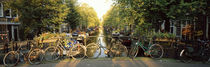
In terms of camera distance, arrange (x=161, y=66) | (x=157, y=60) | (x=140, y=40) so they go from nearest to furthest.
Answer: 1. (x=161, y=66)
2. (x=157, y=60)
3. (x=140, y=40)

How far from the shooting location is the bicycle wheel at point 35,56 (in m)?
5.71

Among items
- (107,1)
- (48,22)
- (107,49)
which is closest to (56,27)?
(48,22)

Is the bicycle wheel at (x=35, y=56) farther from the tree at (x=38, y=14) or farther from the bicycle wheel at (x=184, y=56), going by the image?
the tree at (x=38, y=14)

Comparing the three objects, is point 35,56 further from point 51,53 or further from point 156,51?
point 156,51

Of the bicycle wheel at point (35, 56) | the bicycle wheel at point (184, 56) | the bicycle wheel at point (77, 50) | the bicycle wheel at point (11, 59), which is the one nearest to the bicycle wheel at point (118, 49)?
the bicycle wheel at point (77, 50)

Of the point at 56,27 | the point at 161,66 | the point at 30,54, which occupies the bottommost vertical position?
the point at 161,66

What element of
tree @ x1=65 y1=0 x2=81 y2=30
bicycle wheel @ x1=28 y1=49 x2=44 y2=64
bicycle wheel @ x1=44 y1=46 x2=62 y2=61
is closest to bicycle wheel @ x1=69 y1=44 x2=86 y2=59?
bicycle wheel @ x1=44 y1=46 x2=62 y2=61

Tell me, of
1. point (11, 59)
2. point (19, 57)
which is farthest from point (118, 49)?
point (11, 59)

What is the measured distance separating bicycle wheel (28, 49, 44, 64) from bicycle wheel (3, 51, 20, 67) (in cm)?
48

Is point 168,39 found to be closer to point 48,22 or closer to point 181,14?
point 181,14

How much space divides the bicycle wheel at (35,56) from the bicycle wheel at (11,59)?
0.48 metres

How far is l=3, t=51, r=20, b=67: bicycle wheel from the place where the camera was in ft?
17.8

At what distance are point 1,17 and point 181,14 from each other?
21668 millimetres

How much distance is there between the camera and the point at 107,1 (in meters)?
16.2
